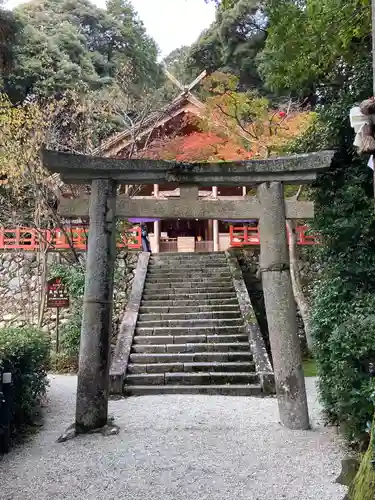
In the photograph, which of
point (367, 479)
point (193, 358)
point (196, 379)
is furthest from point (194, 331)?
point (367, 479)

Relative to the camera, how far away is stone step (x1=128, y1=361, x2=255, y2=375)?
8320 millimetres

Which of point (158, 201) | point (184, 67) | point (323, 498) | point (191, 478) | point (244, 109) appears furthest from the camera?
point (184, 67)

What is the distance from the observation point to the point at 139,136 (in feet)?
47.3

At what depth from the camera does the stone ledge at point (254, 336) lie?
7711 millimetres

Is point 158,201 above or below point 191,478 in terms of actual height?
above

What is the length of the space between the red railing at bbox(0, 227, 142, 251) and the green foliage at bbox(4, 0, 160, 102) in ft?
16.6

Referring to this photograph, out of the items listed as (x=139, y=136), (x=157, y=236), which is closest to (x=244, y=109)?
(x=139, y=136)

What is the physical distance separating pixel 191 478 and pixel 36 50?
18028 millimetres

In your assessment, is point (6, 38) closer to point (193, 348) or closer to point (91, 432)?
point (193, 348)

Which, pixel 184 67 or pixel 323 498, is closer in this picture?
pixel 323 498

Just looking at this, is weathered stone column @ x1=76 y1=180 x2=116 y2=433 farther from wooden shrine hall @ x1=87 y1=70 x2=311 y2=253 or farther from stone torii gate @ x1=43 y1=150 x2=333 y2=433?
wooden shrine hall @ x1=87 y1=70 x2=311 y2=253

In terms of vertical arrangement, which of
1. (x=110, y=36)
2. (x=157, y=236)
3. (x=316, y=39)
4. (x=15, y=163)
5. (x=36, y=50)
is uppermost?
(x=110, y=36)

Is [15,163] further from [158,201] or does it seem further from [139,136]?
[158,201]

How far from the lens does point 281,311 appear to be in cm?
539
